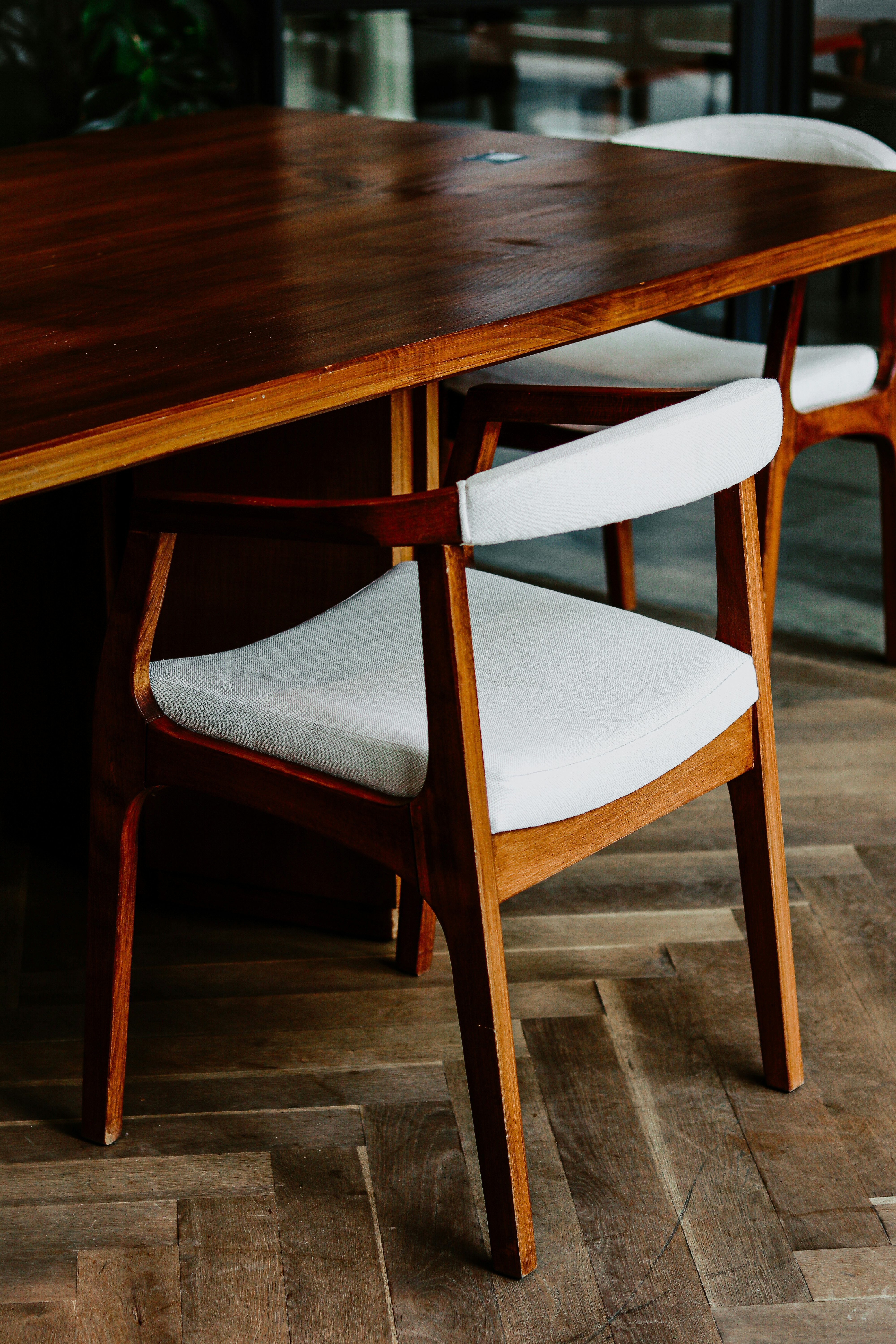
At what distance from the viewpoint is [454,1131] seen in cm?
158

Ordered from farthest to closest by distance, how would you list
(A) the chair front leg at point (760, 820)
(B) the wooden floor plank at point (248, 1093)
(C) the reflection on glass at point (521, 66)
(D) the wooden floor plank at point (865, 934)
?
(C) the reflection on glass at point (521, 66) < (D) the wooden floor plank at point (865, 934) < (B) the wooden floor plank at point (248, 1093) < (A) the chair front leg at point (760, 820)

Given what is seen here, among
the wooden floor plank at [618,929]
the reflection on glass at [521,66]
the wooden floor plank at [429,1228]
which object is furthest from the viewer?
the reflection on glass at [521,66]

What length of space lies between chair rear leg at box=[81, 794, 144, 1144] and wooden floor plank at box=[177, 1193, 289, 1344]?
0.13m

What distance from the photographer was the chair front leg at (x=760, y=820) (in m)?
1.46

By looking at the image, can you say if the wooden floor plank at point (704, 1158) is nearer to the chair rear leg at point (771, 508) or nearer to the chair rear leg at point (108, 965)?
the chair rear leg at point (108, 965)

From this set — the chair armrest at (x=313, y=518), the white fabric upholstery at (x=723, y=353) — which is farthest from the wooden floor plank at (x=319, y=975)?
the white fabric upholstery at (x=723, y=353)

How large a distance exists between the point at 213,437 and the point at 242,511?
89mm

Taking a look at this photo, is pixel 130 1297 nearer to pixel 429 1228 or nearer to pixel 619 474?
pixel 429 1228

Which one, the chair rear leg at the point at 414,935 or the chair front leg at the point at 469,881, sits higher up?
the chair front leg at the point at 469,881

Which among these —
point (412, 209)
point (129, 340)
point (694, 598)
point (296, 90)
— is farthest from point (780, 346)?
point (296, 90)

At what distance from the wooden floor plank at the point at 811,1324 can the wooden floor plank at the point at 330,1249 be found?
0.29 metres

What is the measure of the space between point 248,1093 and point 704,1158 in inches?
18.4

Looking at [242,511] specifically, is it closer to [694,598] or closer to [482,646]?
[482,646]

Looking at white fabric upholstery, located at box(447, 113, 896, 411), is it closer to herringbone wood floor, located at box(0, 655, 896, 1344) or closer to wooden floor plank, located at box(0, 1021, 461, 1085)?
herringbone wood floor, located at box(0, 655, 896, 1344)
